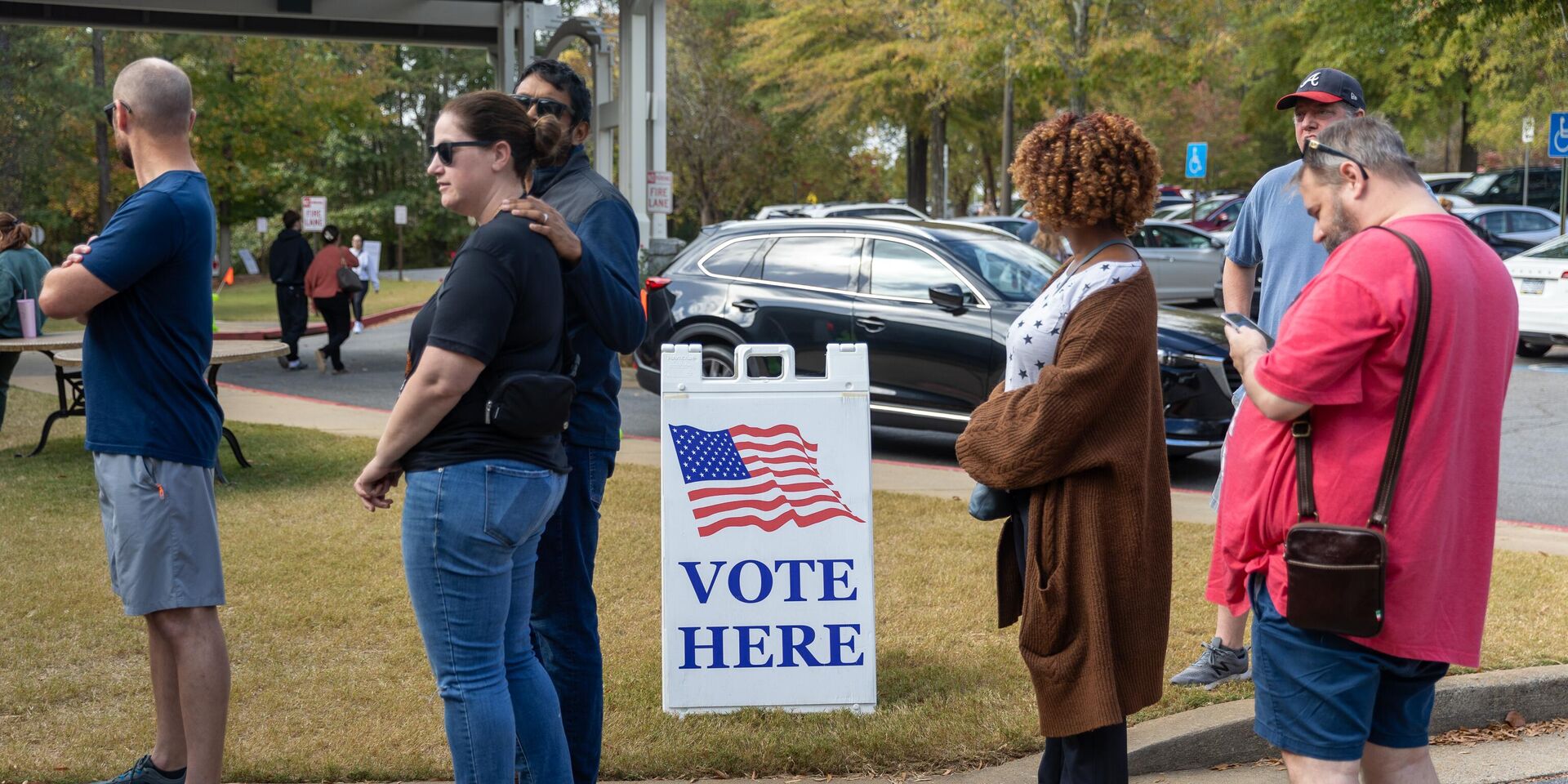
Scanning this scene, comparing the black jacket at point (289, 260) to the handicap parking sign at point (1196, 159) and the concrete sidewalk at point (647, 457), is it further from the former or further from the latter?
the handicap parking sign at point (1196, 159)

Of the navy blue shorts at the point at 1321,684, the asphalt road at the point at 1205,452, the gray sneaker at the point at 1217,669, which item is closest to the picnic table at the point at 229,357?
the asphalt road at the point at 1205,452

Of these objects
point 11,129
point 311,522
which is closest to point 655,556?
point 311,522

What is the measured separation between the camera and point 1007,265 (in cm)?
1003

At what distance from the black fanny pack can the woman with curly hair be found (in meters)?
0.97

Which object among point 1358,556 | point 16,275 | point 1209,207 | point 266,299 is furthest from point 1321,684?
point 1209,207

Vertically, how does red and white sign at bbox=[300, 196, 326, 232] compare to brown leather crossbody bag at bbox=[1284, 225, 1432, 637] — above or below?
above

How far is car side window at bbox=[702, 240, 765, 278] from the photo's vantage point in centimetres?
1072

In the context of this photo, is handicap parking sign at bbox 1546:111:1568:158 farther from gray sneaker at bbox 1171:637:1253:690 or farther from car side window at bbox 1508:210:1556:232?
gray sneaker at bbox 1171:637:1253:690

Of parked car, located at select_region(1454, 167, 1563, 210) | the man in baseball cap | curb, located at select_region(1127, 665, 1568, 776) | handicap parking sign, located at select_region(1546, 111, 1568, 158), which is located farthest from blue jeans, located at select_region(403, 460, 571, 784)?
parked car, located at select_region(1454, 167, 1563, 210)

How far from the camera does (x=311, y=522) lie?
7570mm

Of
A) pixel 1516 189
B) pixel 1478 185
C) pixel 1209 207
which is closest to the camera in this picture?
pixel 1516 189

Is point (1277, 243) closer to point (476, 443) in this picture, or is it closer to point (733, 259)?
point (476, 443)

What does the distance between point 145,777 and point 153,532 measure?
0.72 meters

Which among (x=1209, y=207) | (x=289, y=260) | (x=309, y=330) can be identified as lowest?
(x=309, y=330)
